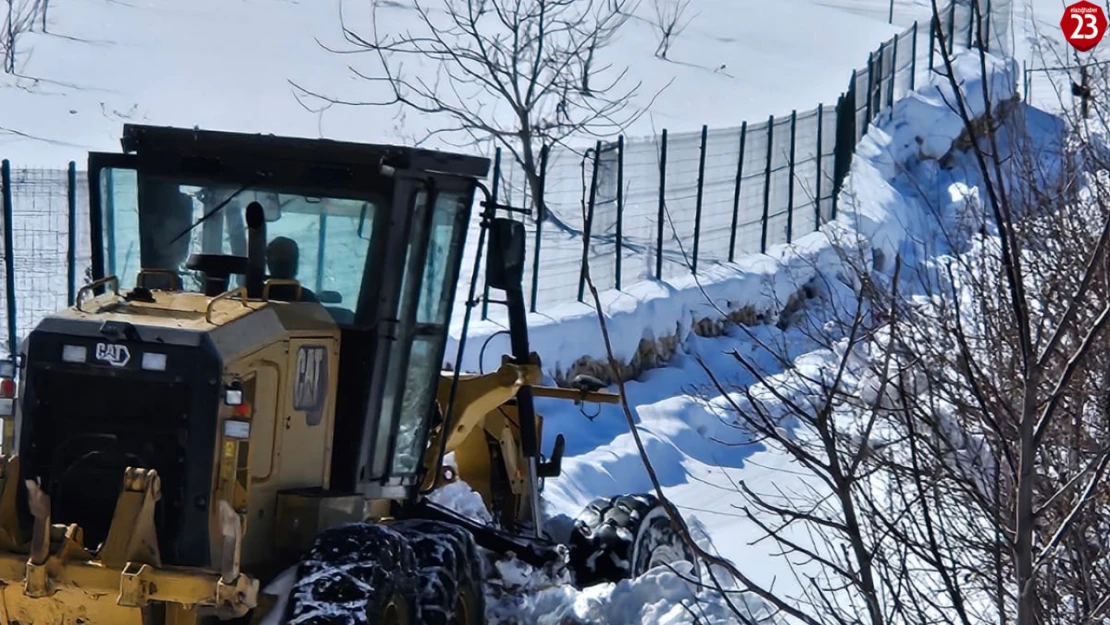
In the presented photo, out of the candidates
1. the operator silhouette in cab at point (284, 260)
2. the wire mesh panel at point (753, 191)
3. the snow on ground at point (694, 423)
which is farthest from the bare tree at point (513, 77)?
the operator silhouette in cab at point (284, 260)

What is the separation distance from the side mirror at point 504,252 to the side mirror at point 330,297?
699 mm

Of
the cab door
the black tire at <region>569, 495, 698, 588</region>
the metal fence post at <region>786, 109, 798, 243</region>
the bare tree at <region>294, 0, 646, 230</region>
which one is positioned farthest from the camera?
the metal fence post at <region>786, 109, 798, 243</region>

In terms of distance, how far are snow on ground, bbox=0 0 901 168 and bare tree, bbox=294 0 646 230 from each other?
2.70 ft

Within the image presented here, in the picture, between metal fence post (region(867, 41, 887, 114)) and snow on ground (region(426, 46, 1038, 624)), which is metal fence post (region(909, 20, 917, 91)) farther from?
snow on ground (region(426, 46, 1038, 624))

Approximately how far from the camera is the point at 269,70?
111 ft

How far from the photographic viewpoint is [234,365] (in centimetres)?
539

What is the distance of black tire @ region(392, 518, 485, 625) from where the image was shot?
5.83m

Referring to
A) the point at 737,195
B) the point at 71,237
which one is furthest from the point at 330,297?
the point at 737,195

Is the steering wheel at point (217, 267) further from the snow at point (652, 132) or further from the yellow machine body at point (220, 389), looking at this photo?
the snow at point (652, 132)

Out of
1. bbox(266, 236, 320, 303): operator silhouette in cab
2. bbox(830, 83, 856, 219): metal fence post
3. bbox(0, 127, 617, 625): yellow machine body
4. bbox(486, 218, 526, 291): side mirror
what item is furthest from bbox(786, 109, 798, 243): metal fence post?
bbox(266, 236, 320, 303): operator silhouette in cab

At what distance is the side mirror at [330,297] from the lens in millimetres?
6195

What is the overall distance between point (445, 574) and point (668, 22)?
40.7 metres

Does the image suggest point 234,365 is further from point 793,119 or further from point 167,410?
point 793,119

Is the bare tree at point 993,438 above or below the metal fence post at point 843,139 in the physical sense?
below
